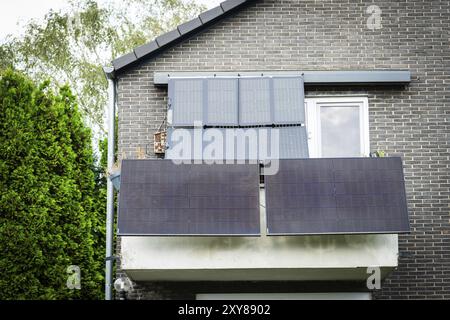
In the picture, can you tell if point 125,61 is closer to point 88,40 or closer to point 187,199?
point 187,199

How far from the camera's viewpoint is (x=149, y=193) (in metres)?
9.62

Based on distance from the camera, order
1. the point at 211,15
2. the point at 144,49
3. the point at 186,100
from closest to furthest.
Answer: the point at 186,100
the point at 144,49
the point at 211,15

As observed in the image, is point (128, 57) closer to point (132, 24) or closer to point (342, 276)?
point (342, 276)

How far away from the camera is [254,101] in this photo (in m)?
11.1

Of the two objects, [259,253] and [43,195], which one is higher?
[43,195]

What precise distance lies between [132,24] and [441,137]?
42.5ft

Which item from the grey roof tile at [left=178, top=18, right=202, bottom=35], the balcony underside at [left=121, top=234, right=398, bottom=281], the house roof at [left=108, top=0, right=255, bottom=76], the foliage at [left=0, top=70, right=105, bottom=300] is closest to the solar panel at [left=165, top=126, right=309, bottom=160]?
the balcony underside at [left=121, top=234, right=398, bottom=281]

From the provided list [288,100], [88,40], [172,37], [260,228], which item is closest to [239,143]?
[288,100]

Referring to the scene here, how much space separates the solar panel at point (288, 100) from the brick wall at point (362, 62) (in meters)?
0.32

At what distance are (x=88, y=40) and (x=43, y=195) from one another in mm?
9714

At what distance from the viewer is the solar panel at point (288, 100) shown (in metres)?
10.8

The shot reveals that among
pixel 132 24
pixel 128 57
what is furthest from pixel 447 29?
pixel 132 24

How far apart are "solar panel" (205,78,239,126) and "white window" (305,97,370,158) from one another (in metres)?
1.21

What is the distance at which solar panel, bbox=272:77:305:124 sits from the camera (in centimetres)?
1084
